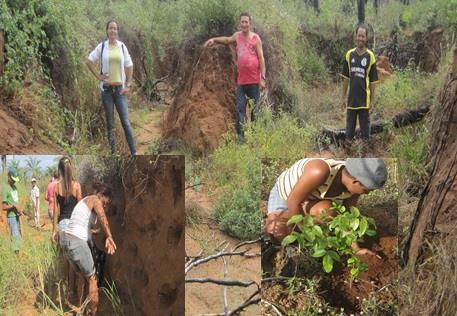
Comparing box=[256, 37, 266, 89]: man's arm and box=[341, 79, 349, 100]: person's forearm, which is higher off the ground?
box=[256, 37, 266, 89]: man's arm

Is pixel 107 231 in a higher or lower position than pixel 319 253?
higher

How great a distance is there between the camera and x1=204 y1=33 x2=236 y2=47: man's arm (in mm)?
4566

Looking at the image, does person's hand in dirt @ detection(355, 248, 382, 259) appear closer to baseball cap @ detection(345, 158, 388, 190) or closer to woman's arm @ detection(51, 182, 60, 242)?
baseball cap @ detection(345, 158, 388, 190)

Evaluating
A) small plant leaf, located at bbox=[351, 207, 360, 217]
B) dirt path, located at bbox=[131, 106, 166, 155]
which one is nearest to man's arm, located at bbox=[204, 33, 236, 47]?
dirt path, located at bbox=[131, 106, 166, 155]

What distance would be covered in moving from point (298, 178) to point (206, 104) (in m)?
1.00

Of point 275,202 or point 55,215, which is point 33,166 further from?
point 275,202

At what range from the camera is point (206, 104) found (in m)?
4.68

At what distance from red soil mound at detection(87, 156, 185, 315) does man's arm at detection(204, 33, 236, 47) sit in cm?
99

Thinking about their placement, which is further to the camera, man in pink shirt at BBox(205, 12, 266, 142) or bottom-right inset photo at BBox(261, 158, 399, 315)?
man in pink shirt at BBox(205, 12, 266, 142)

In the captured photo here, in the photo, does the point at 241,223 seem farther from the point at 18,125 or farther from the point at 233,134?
the point at 18,125

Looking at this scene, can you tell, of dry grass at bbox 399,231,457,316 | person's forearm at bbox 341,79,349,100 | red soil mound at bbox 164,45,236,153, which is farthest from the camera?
red soil mound at bbox 164,45,236,153

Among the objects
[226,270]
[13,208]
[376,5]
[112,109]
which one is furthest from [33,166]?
[376,5]

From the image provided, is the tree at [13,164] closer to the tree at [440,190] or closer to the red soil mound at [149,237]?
the red soil mound at [149,237]

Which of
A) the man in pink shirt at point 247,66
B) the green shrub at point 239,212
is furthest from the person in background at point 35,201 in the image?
the man in pink shirt at point 247,66
